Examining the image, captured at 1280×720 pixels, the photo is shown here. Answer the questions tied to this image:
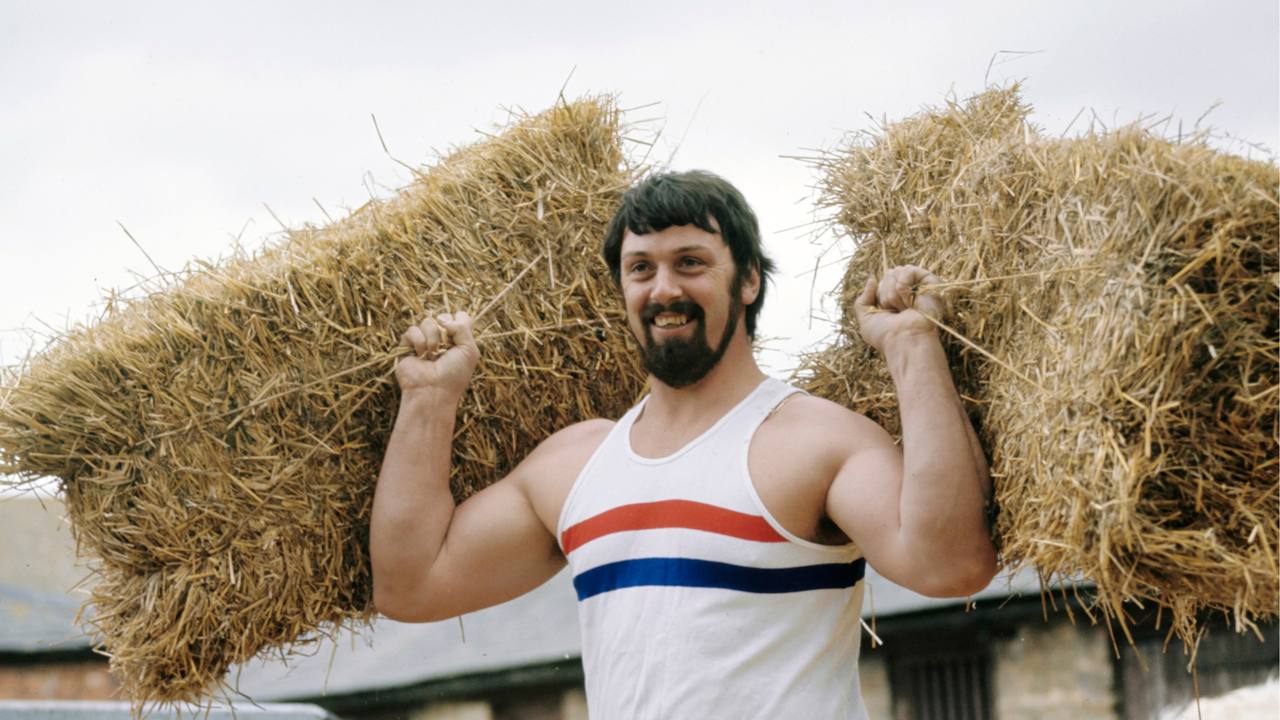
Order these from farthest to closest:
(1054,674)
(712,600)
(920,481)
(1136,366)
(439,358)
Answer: (1054,674) < (439,358) < (712,600) < (920,481) < (1136,366)

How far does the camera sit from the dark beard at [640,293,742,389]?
294 cm

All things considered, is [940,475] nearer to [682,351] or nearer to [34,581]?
[682,351]

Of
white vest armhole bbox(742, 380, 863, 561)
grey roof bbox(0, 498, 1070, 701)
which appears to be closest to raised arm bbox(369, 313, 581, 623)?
white vest armhole bbox(742, 380, 863, 561)

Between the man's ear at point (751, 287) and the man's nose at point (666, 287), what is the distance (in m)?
0.30

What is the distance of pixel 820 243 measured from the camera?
3.36 meters

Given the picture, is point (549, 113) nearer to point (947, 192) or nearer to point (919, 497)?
point (947, 192)

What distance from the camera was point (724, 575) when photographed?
2635 mm

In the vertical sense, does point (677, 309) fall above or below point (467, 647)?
above

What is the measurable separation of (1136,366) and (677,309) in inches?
53.2

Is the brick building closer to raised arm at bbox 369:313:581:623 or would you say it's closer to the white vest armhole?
raised arm at bbox 369:313:581:623

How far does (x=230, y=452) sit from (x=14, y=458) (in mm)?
673

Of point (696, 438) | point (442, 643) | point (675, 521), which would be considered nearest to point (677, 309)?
point (696, 438)

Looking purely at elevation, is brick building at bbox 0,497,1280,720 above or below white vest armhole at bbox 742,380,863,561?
below

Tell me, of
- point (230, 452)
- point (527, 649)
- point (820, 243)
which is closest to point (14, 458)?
point (230, 452)
